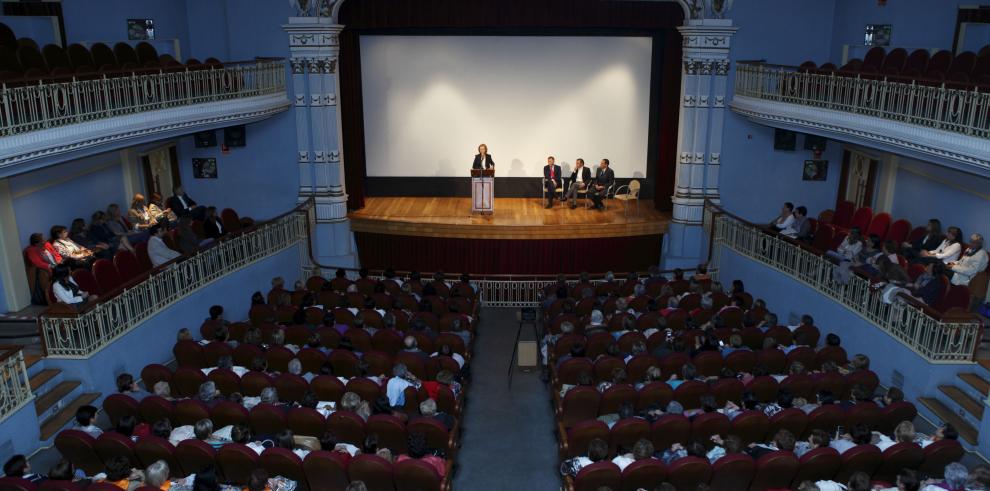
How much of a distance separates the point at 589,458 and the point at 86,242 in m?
9.50

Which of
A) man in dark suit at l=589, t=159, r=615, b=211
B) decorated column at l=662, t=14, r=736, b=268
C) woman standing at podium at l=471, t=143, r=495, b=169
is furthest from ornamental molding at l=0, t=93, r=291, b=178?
decorated column at l=662, t=14, r=736, b=268

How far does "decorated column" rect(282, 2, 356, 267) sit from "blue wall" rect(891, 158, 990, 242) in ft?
37.8

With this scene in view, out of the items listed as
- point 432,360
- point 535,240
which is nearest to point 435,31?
point 535,240

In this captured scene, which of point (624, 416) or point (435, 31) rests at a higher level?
point (435, 31)

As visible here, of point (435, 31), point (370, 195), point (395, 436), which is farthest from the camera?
point (370, 195)

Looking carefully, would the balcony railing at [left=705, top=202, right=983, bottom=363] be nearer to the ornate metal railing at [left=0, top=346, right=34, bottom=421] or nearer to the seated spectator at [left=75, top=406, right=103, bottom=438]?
the seated spectator at [left=75, top=406, right=103, bottom=438]

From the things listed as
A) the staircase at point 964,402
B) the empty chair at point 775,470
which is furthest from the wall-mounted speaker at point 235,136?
the staircase at point 964,402

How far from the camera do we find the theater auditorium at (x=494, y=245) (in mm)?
7992

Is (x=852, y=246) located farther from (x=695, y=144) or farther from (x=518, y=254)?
(x=518, y=254)

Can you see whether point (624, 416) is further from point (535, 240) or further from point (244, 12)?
point (244, 12)

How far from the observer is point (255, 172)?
666 inches

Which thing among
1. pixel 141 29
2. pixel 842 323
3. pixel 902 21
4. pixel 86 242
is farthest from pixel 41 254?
pixel 902 21

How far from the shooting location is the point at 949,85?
1055 centimetres

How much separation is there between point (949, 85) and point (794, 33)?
19.6 feet
